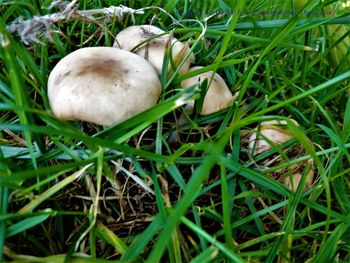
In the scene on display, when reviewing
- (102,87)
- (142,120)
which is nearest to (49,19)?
(102,87)

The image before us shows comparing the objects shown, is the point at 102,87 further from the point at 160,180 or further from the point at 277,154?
the point at 277,154

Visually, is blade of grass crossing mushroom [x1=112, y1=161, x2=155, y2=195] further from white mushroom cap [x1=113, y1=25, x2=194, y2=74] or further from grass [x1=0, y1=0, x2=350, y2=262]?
white mushroom cap [x1=113, y1=25, x2=194, y2=74]

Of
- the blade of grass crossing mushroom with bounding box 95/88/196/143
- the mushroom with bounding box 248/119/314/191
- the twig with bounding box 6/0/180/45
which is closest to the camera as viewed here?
the blade of grass crossing mushroom with bounding box 95/88/196/143

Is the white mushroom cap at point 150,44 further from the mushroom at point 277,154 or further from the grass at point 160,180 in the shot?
the mushroom at point 277,154

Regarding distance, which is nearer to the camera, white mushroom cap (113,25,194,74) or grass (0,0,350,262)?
grass (0,0,350,262)

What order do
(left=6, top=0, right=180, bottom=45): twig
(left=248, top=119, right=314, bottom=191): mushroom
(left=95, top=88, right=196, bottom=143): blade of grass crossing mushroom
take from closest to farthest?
(left=95, top=88, right=196, bottom=143): blade of grass crossing mushroom, (left=6, top=0, right=180, bottom=45): twig, (left=248, top=119, right=314, bottom=191): mushroom

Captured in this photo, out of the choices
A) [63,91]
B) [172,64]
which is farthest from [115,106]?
[172,64]

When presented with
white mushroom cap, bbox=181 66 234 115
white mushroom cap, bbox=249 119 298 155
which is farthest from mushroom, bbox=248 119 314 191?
white mushroom cap, bbox=181 66 234 115
